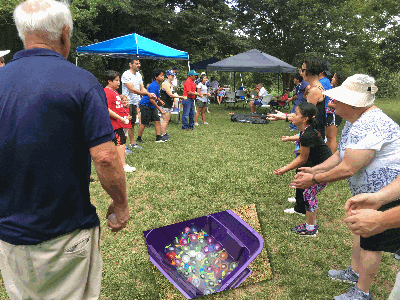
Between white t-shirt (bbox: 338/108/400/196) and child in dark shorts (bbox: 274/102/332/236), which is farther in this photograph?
child in dark shorts (bbox: 274/102/332/236)

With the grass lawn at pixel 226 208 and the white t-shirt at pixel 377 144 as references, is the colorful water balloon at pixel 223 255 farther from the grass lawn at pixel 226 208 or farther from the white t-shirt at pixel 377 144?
the white t-shirt at pixel 377 144

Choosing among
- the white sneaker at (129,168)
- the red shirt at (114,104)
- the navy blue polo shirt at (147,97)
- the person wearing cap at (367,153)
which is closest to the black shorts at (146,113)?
the navy blue polo shirt at (147,97)

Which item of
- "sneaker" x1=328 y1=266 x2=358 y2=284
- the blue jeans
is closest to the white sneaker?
"sneaker" x1=328 y1=266 x2=358 y2=284

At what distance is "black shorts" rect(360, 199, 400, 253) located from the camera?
1985mm

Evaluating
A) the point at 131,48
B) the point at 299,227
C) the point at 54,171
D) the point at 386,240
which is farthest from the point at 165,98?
the point at 54,171

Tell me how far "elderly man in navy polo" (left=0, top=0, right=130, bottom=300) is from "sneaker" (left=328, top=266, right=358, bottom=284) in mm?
2416

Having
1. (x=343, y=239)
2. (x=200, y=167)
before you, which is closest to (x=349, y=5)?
(x=200, y=167)

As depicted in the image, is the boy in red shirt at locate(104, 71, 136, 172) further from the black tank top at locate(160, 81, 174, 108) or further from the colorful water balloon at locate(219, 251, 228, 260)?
the black tank top at locate(160, 81, 174, 108)

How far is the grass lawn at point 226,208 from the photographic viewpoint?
2.68 m

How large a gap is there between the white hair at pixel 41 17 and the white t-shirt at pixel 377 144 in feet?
6.36

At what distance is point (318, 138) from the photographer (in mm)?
3156

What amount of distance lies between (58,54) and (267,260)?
8.84 ft

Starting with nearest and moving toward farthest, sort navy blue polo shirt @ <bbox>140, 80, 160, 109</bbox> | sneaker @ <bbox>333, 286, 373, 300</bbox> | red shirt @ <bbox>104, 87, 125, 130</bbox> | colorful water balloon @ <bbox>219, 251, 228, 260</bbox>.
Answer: sneaker @ <bbox>333, 286, 373, 300</bbox> < colorful water balloon @ <bbox>219, 251, 228, 260</bbox> < red shirt @ <bbox>104, 87, 125, 130</bbox> < navy blue polo shirt @ <bbox>140, 80, 160, 109</bbox>

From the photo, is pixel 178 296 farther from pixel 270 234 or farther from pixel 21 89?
pixel 21 89
